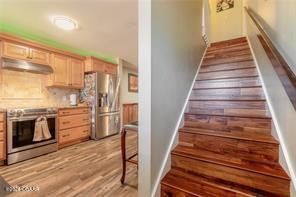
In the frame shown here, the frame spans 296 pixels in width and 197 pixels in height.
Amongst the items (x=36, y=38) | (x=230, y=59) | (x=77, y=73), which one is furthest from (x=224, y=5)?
(x=36, y=38)

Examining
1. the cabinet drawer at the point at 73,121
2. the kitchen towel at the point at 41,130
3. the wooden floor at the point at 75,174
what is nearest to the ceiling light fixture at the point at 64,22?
the kitchen towel at the point at 41,130

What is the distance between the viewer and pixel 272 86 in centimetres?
168

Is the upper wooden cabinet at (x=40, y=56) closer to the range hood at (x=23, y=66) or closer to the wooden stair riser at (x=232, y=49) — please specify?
the range hood at (x=23, y=66)

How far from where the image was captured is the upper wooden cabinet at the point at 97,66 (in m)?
4.18

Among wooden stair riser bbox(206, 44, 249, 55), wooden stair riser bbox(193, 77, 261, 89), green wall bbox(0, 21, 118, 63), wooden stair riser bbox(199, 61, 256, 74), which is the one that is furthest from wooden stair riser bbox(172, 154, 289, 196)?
green wall bbox(0, 21, 118, 63)

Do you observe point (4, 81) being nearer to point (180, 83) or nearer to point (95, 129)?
point (95, 129)

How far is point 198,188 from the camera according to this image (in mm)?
1384

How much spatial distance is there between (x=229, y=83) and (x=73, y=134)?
3.26 meters

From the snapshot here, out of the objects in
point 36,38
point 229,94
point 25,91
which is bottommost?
point 229,94

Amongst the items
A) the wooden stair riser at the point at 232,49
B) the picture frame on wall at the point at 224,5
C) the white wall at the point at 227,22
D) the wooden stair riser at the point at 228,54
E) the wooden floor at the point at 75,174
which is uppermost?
the picture frame on wall at the point at 224,5

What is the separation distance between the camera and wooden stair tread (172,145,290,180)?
50.2 inches

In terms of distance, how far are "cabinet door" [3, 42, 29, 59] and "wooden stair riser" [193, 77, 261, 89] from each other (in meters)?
3.05

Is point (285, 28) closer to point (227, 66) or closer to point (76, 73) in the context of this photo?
point (227, 66)

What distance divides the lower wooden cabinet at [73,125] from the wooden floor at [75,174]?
0.32 m
